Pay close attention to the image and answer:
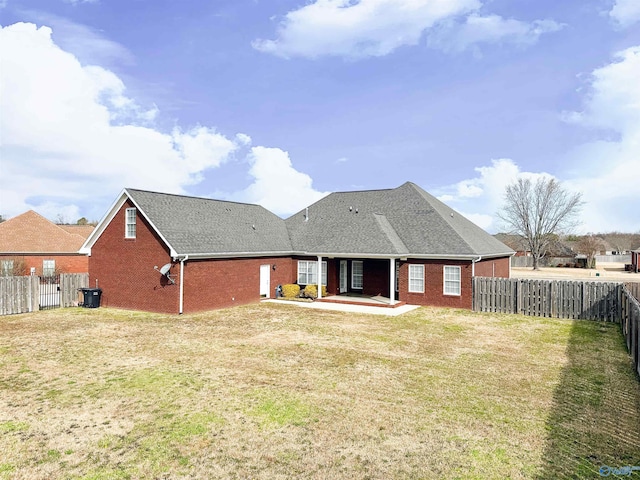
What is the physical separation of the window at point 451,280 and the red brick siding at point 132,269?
13.4 metres

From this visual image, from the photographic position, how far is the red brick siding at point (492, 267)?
22150 mm

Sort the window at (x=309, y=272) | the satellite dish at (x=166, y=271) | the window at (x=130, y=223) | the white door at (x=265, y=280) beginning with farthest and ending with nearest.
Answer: the window at (x=309, y=272), the white door at (x=265, y=280), the window at (x=130, y=223), the satellite dish at (x=166, y=271)

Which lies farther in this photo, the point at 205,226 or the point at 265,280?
the point at 265,280

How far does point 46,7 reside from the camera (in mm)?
14867

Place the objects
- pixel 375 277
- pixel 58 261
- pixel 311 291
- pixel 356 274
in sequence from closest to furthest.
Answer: pixel 311 291 → pixel 375 277 → pixel 356 274 → pixel 58 261

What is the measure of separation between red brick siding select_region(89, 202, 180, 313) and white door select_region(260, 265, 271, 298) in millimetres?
5946

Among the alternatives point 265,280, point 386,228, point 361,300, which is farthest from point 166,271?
point 386,228

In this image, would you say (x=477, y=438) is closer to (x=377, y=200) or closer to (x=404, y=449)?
(x=404, y=449)

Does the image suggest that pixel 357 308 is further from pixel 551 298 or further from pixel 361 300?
pixel 551 298

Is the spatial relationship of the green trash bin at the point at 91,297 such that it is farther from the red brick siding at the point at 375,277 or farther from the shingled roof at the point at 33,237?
the shingled roof at the point at 33,237

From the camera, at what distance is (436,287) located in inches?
847

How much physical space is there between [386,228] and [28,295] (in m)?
18.6

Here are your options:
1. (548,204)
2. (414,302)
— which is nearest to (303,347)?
(414,302)

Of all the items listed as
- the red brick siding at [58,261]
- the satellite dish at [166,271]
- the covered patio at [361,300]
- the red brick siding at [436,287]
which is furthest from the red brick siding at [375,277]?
the red brick siding at [58,261]
